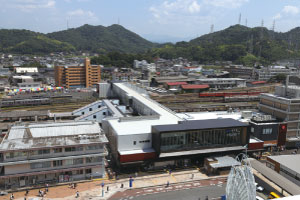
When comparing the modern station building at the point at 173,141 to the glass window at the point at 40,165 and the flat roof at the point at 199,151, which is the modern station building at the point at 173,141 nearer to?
the flat roof at the point at 199,151

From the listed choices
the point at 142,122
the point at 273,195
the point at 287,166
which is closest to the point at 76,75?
the point at 142,122

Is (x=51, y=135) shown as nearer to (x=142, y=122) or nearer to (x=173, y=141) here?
(x=142, y=122)

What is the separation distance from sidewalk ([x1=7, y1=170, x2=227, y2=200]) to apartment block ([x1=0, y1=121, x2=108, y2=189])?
1.13 metres

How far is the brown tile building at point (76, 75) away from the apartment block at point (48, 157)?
168 ft

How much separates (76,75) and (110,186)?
57.6 meters

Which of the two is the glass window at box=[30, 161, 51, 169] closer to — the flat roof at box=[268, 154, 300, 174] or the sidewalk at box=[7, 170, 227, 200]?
the sidewalk at box=[7, 170, 227, 200]

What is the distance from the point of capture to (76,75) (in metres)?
74.6

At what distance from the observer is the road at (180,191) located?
66.7 ft

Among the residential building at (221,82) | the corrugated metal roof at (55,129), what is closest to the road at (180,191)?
the corrugated metal roof at (55,129)

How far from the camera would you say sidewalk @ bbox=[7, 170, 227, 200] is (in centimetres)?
2014

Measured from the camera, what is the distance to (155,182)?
22578 millimetres

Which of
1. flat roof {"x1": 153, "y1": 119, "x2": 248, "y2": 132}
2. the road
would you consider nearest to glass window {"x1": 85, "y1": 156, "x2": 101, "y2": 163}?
the road

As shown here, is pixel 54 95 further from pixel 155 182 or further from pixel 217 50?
pixel 217 50

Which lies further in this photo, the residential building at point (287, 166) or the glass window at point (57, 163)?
the residential building at point (287, 166)
